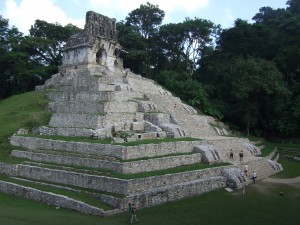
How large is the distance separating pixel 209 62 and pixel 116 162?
110ft

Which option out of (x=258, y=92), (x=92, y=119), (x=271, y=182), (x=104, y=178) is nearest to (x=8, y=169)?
(x=92, y=119)

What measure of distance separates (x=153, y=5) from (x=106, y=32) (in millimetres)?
16188

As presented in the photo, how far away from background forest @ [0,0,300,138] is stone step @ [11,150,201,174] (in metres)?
16.7

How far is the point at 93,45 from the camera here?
37.2 meters

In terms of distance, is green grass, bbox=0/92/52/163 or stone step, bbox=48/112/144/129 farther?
green grass, bbox=0/92/52/163

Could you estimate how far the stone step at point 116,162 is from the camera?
735 inches

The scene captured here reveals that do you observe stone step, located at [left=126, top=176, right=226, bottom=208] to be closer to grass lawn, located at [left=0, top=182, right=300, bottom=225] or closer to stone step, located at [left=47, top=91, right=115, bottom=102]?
grass lawn, located at [left=0, top=182, right=300, bottom=225]

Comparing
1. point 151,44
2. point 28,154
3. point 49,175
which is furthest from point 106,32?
point 49,175

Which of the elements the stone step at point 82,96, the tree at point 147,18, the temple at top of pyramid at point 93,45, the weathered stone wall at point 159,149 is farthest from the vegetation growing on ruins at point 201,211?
the tree at point 147,18

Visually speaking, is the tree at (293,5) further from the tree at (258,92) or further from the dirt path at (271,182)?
the dirt path at (271,182)

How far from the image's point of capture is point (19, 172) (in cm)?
2205

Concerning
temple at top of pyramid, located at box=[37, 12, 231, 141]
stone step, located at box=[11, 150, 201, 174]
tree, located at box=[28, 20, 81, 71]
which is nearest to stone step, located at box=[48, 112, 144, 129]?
temple at top of pyramid, located at box=[37, 12, 231, 141]

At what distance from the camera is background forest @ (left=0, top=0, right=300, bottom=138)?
37406mm

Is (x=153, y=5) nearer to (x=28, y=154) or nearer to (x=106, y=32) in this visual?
(x=106, y=32)
